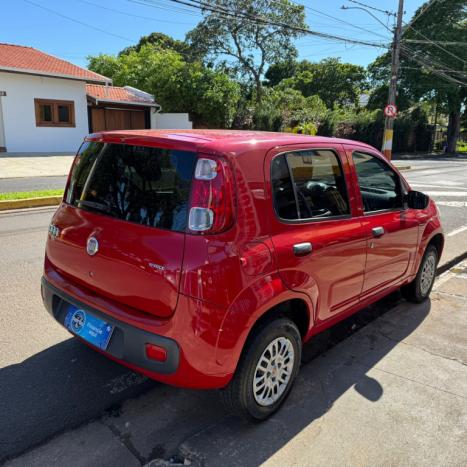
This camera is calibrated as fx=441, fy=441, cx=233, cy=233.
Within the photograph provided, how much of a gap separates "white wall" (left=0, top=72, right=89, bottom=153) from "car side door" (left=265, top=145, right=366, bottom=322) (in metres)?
21.0

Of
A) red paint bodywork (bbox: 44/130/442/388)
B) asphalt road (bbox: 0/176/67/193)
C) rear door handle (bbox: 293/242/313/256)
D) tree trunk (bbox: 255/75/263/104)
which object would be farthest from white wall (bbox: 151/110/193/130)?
rear door handle (bbox: 293/242/313/256)

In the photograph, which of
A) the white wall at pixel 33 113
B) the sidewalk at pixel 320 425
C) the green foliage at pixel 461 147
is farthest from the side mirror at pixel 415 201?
the green foliage at pixel 461 147

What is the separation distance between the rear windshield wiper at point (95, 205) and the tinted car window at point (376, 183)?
73.5 inches

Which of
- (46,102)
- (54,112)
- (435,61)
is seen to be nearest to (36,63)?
(46,102)

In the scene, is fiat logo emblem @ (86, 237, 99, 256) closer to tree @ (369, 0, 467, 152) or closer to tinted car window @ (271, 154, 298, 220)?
tinted car window @ (271, 154, 298, 220)

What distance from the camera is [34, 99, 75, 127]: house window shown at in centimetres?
2139

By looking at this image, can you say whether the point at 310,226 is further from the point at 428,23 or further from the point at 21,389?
the point at 428,23

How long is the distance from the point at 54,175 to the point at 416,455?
1421 cm

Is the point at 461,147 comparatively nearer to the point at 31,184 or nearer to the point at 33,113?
the point at 33,113

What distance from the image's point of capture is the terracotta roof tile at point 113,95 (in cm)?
2409

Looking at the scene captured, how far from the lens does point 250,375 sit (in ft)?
8.36

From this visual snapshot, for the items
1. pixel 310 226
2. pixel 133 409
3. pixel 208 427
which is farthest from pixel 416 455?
pixel 133 409

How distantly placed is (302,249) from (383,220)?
120 centimetres

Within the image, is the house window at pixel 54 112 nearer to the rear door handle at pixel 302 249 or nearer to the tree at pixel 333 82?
the rear door handle at pixel 302 249
